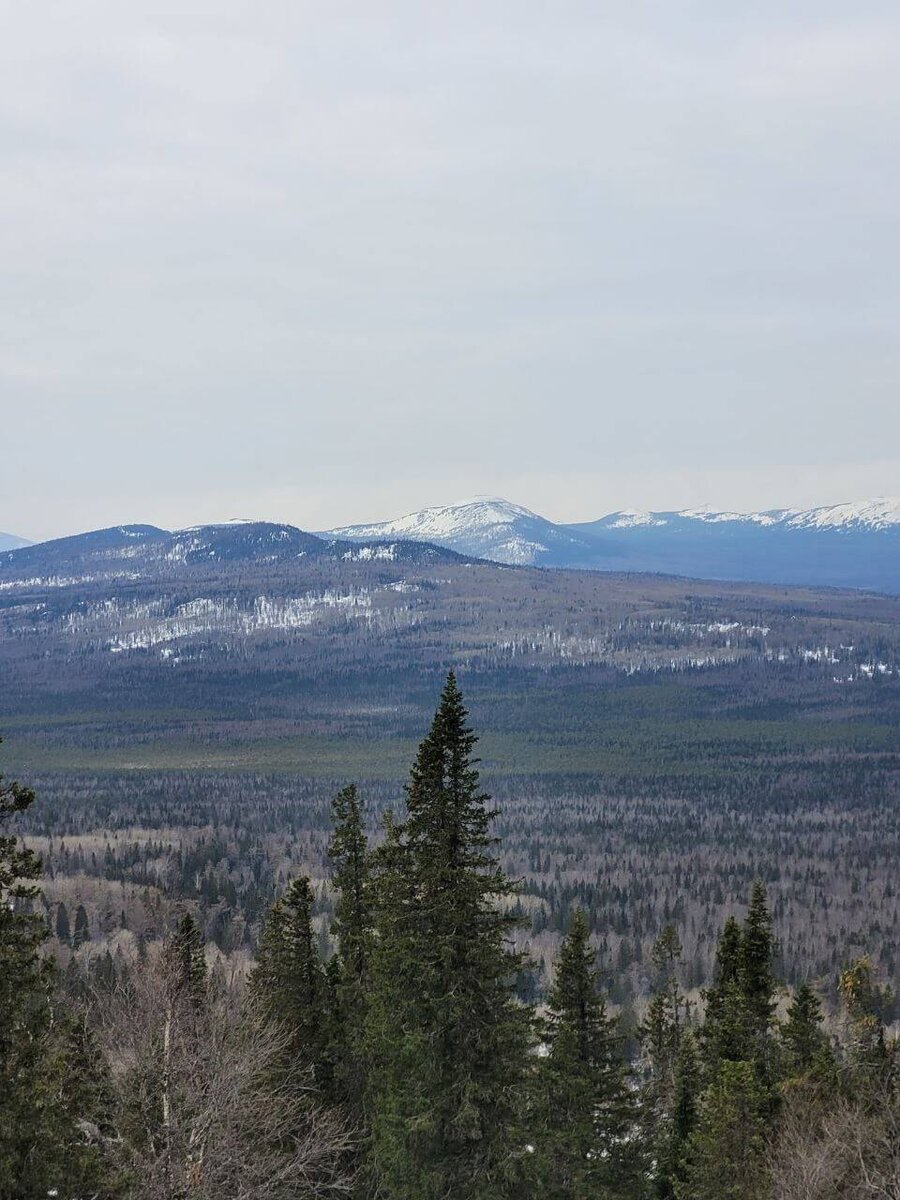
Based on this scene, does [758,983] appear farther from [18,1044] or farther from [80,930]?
[80,930]

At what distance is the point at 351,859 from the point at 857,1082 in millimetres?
21376

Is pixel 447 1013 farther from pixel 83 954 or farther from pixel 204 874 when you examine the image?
pixel 204 874

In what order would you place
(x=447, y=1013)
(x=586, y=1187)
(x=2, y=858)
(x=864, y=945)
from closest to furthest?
(x=2, y=858) < (x=447, y=1013) < (x=586, y=1187) < (x=864, y=945)

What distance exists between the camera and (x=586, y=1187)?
34.3 m

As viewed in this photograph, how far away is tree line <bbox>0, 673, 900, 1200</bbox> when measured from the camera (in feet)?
70.9

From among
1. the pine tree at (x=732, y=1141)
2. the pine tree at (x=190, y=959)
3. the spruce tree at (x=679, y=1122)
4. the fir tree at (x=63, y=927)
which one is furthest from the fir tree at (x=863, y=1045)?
the fir tree at (x=63, y=927)

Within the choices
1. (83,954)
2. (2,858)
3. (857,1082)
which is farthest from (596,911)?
(2,858)

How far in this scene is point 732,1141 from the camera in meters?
32.3

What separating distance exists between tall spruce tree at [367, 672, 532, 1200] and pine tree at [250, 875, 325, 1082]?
1334 centimetres

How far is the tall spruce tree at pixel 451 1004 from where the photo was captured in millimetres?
26203

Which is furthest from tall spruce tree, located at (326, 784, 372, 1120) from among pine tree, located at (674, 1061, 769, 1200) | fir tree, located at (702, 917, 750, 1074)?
fir tree, located at (702, 917, 750, 1074)

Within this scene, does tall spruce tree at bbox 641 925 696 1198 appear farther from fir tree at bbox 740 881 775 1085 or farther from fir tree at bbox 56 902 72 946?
fir tree at bbox 56 902 72 946

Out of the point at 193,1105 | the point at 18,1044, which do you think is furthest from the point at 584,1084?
the point at 18,1044

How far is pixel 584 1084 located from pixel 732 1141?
18.3 feet
